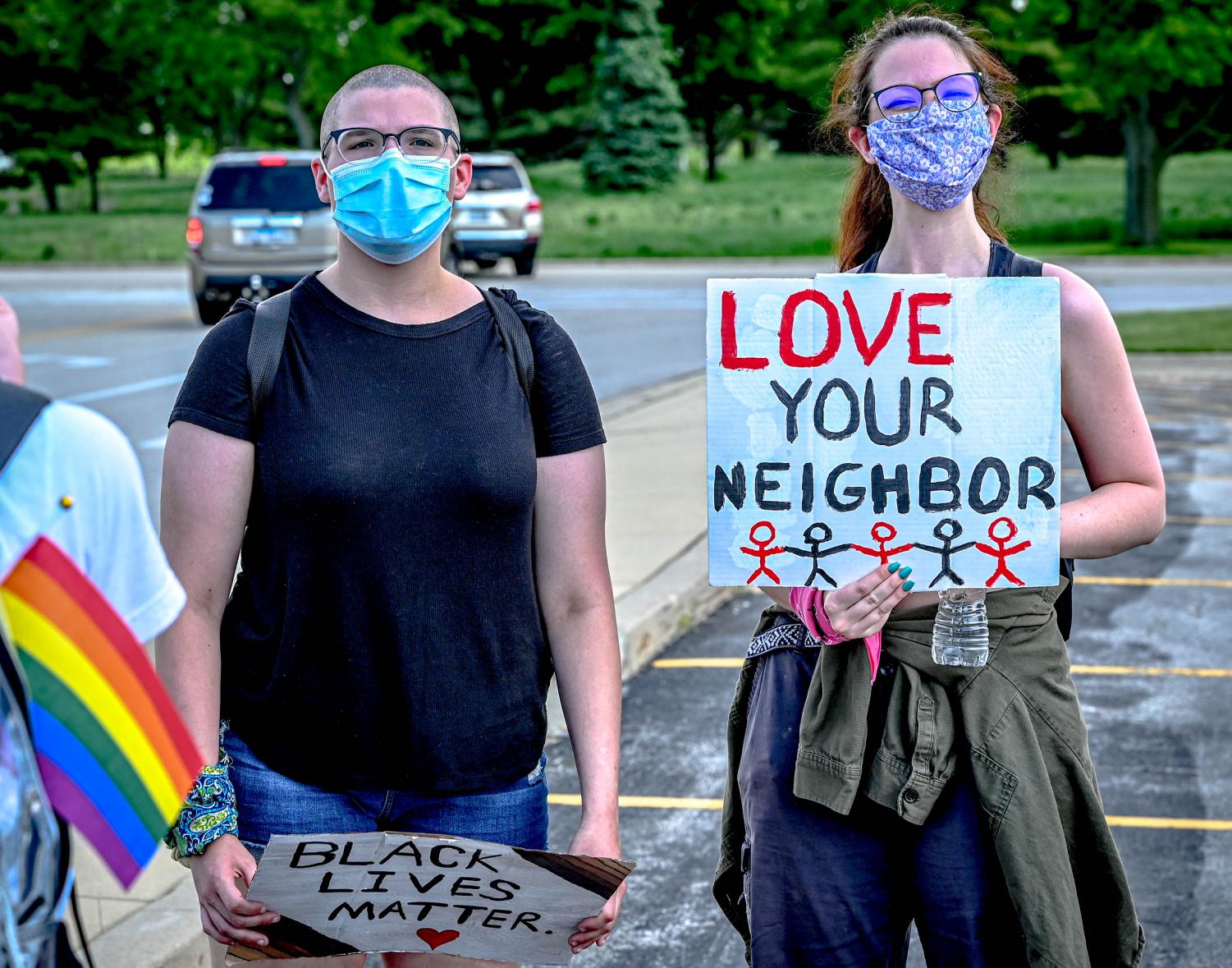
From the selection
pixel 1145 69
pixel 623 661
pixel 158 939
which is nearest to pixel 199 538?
pixel 158 939

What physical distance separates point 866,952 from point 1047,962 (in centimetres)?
29

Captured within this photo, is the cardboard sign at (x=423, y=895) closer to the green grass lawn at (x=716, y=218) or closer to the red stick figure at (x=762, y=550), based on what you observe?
the red stick figure at (x=762, y=550)

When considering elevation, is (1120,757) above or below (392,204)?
below

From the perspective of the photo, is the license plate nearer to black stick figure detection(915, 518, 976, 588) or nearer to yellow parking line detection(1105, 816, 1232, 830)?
yellow parking line detection(1105, 816, 1232, 830)

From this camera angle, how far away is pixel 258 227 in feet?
60.1

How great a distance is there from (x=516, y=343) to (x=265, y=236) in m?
16.6

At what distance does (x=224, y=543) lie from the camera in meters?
2.35

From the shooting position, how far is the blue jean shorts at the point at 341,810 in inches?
94.5

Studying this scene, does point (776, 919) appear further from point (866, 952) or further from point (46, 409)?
point (46, 409)

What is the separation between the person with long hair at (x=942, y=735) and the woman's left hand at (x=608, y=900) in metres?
0.26

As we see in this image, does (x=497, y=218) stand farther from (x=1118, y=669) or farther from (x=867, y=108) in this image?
(x=867, y=108)

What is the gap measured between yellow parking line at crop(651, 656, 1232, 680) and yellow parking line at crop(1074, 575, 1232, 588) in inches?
58.4

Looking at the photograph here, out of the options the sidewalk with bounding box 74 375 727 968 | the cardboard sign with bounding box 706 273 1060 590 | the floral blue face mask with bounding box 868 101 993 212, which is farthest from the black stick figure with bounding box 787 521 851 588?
the sidewalk with bounding box 74 375 727 968

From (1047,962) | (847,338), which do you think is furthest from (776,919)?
(847,338)
